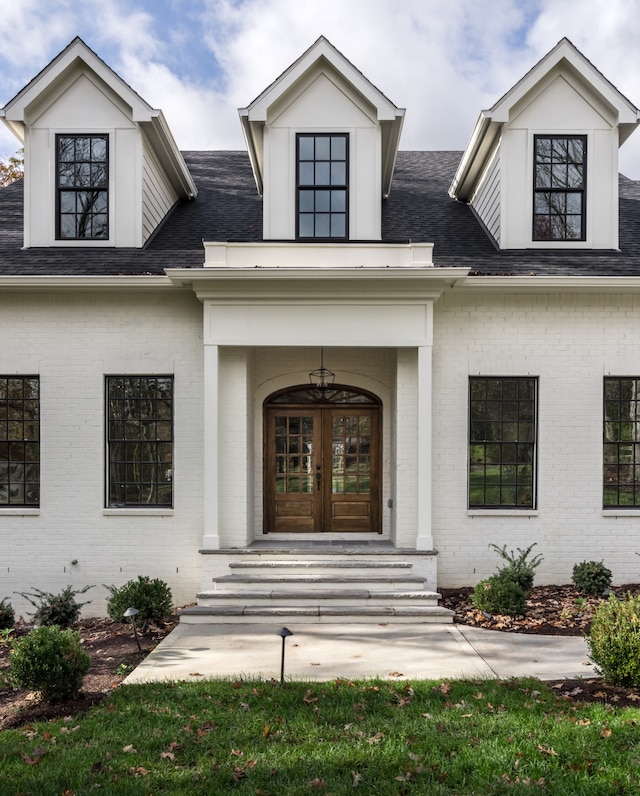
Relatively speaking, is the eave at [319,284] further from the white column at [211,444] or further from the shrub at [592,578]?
the shrub at [592,578]

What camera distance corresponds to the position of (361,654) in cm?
664

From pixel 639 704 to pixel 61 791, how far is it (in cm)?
474

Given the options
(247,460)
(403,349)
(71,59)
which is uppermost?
(71,59)

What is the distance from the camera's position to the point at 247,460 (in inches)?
367

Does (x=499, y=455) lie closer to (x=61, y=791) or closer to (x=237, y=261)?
(x=237, y=261)

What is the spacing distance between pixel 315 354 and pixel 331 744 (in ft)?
21.9

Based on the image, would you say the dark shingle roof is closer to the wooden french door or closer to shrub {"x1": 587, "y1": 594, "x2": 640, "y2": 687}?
the wooden french door

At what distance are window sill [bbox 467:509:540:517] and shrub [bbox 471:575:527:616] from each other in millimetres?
1289

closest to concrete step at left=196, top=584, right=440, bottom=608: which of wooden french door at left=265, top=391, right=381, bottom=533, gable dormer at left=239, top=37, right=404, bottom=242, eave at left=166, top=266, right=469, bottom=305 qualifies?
wooden french door at left=265, top=391, right=381, bottom=533

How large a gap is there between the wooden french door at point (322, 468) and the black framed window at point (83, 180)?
443cm

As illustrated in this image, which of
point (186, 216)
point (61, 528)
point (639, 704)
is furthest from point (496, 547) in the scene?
point (186, 216)

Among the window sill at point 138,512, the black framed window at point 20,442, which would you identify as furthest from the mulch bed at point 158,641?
the black framed window at point 20,442

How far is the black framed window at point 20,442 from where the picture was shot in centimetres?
938

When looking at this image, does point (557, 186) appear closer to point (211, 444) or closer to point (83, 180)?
point (211, 444)
